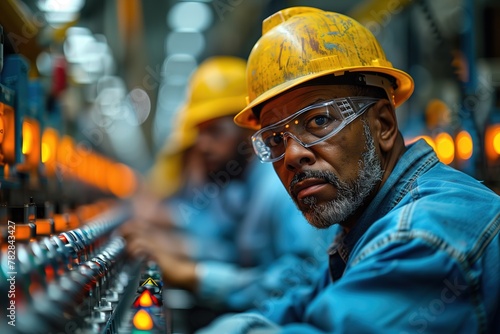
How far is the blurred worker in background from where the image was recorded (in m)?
2.72

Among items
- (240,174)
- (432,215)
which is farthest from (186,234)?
(432,215)

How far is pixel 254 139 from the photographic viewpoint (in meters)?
1.86

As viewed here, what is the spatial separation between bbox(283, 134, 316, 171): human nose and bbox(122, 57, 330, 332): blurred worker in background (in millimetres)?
806

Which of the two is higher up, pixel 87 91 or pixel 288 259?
pixel 87 91

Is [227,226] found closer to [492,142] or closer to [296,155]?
[492,142]

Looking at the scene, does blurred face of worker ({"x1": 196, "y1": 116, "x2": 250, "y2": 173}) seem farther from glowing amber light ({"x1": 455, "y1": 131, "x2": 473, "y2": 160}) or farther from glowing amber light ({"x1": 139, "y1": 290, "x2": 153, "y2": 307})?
glowing amber light ({"x1": 139, "y1": 290, "x2": 153, "y2": 307})

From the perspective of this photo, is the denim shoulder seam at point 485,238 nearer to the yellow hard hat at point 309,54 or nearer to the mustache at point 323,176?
the mustache at point 323,176

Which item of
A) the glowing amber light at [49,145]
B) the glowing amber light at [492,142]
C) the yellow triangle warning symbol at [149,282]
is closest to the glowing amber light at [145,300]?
the yellow triangle warning symbol at [149,282]

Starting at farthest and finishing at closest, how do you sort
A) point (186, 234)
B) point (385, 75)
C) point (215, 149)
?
point (186, 234) < point (215, 149) < point (385, 75)

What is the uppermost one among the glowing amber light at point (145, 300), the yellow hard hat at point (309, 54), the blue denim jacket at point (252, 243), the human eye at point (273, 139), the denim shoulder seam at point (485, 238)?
the yellow hard hat at point (309, 54)

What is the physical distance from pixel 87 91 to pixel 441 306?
4.78m

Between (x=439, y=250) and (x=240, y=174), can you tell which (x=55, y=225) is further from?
(x=240, y=174)

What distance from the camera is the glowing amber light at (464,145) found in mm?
3279

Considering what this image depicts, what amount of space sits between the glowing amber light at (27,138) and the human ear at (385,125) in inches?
42.8
